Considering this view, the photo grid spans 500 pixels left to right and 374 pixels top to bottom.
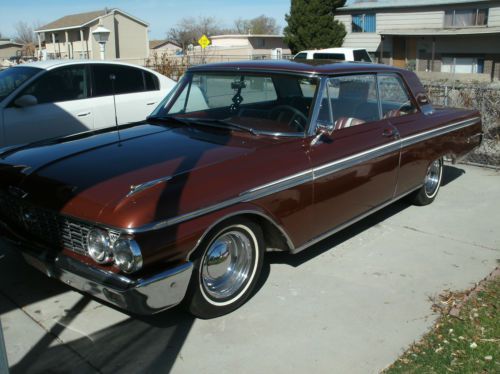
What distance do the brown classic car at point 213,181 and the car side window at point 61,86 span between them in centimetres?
285

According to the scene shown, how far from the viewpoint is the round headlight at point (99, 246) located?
298 cm

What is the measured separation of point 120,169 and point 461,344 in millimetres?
2457

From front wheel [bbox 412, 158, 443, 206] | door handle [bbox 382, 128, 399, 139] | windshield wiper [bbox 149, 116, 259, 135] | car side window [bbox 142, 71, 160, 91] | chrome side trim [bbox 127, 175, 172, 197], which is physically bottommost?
front wheel [bbox 412, 158, 443, 206]

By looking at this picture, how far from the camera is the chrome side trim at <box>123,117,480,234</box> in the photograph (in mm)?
3037

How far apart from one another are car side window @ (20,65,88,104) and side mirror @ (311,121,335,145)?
4272mm

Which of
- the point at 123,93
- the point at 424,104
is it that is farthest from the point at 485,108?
the point at 123,93

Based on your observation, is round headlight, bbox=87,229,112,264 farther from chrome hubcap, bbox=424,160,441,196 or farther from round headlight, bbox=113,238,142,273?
chrome hubcap, bbox=424,160,441,196

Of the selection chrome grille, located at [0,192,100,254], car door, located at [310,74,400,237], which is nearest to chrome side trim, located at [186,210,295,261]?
car door, located at [310,74,400,237]

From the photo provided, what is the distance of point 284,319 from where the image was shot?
363 centimetres

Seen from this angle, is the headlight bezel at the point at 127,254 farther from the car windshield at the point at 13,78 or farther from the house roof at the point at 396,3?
the house roof at the point at 396,3

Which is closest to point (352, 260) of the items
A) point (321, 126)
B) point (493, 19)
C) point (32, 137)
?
point (321, 126)

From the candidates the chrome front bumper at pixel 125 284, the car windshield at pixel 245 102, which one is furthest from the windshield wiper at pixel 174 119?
the chrome front bumper at pixel 125 284

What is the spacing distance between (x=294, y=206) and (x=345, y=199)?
696 mm

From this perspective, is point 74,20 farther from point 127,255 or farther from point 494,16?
point 127,255
